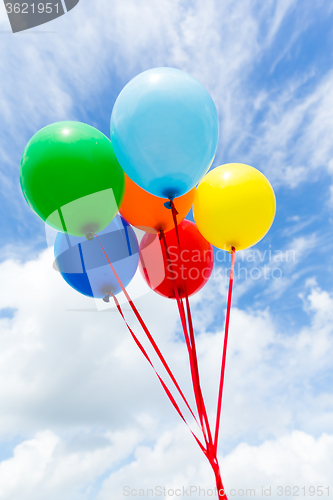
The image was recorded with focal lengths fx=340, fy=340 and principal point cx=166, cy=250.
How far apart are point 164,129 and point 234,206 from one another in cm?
113

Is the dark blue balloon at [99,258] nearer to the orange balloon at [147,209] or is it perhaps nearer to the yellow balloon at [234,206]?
the orange balloon at [147,209]

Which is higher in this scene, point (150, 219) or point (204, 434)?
Answer: point (150, 219)

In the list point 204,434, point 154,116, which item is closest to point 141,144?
point 154,116

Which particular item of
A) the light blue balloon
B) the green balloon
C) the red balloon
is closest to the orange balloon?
the red balloon

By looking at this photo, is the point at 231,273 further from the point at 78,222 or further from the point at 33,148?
the point at 33,148

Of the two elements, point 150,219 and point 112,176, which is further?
point 150,219

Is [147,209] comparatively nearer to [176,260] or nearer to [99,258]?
[176,260]

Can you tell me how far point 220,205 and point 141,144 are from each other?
110cm

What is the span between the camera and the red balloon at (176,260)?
12.5 ft

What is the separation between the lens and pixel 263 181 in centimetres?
379

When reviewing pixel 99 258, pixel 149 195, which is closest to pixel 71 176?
pixel 149 195

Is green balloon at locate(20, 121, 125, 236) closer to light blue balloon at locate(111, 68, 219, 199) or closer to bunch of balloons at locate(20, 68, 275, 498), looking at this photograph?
bunch of balloons at locate(20, 68, 275, 498)

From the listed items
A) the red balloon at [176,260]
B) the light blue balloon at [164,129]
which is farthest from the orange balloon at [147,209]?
the light blue balloon at [164,129]

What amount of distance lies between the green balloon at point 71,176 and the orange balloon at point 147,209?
0.96ft
